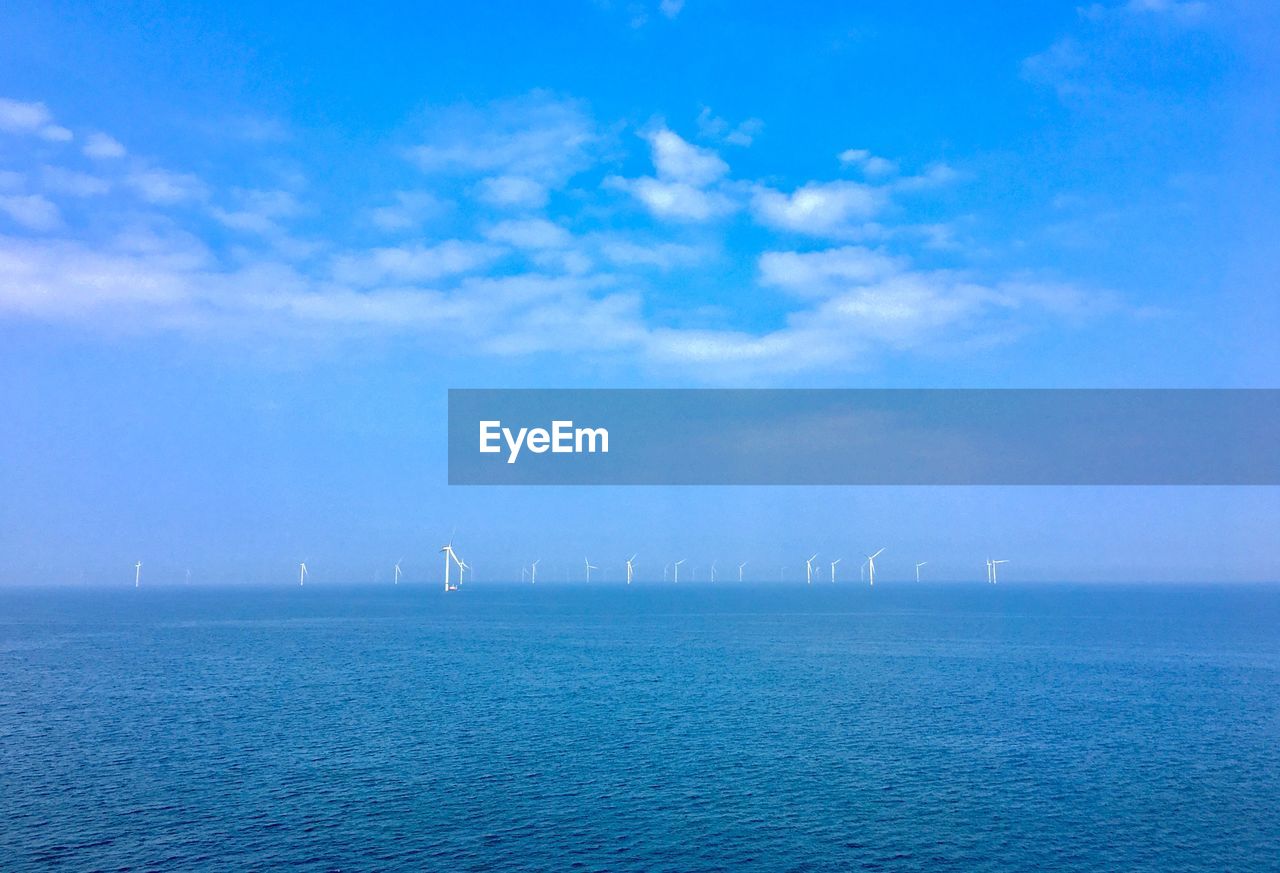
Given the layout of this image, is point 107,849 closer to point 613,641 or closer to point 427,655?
point 427,655

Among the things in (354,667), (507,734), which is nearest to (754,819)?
(507,734)

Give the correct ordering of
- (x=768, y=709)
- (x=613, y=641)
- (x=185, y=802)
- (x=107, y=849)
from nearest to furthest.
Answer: (x=107, y=849)
(x=185, y=802)
(x=768, y=709)
(x=613, y=641)

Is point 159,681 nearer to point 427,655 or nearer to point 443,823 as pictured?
point 427,655

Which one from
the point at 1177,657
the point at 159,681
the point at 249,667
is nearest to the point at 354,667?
the point at 249,667

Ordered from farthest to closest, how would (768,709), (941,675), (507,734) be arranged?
(941,675) → (768,709) → (507,734)

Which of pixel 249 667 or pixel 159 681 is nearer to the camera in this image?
pixel 159 681

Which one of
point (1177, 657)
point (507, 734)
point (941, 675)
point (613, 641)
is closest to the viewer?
point (507, 734)
